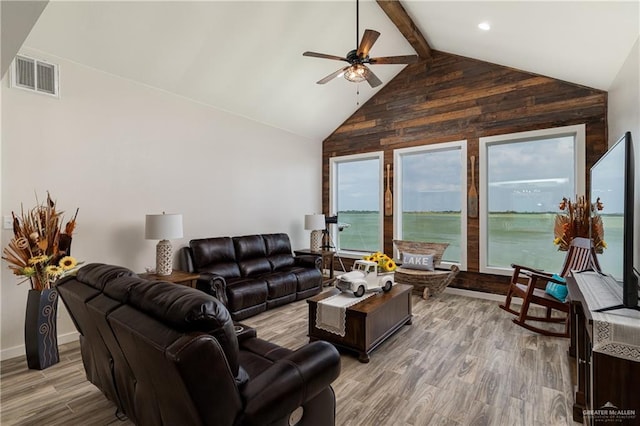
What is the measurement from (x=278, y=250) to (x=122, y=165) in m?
2.51

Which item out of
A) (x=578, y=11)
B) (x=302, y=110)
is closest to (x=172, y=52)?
(x=302, y=110)

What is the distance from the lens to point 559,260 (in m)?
4.27

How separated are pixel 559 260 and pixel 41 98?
653cm

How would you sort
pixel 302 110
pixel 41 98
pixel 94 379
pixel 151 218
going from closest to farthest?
pixel 94 379 < pixel 41 98 < pixel 151 218 < pixel 302 110

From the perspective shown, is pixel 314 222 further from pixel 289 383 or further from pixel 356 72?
pixel 289 383

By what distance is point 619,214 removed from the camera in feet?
6.22

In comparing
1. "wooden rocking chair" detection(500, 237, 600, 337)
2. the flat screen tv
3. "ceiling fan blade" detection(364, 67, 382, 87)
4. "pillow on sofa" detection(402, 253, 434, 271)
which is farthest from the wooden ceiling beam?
"wooden rocking chair" detection(500, 237, 600, 337)

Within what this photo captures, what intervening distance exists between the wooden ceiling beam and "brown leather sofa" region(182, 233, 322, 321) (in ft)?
12.1

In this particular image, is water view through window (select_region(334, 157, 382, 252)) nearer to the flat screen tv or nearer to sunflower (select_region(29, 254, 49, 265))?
the flat screen tv

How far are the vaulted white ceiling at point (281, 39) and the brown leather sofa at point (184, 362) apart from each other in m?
2.58

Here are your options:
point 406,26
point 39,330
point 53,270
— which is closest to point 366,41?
point 406,26

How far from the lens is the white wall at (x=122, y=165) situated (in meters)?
2.86

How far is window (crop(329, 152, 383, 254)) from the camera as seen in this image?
5.98 m

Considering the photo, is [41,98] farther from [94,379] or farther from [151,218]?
[94,379]
